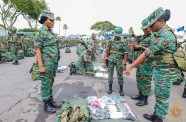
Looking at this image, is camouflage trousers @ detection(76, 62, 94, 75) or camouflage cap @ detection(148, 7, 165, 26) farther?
camouflage trousers @ detection(76, 62, 94, 75)

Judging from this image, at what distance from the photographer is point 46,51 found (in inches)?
167

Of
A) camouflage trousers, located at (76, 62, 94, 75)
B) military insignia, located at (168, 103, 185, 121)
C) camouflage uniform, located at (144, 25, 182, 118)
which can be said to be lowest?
military insignia, located at (168, 103, 185, 121)

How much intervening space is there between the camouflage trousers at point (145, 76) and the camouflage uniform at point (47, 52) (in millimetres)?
2033

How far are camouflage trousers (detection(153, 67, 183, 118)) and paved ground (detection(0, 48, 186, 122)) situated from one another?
2.21 feet

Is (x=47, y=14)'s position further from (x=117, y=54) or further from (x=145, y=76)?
(x=145, y=76)

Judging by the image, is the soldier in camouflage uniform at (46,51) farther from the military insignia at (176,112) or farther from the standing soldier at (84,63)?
the standing soldier at (84,63)

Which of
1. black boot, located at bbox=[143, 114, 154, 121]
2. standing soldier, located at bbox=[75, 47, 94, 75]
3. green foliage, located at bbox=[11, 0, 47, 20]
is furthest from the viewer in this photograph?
green foliage, located at bbox=[11, 0, 47, 20]

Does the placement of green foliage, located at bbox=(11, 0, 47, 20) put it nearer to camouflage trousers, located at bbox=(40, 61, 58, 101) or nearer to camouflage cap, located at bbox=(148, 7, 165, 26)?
camouflage trousers, located at bbox=(40, 61, 58, 101)

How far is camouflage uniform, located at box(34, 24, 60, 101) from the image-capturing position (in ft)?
13.7

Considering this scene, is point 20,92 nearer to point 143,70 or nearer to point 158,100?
point 143,70

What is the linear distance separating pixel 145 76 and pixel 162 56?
4.84 ft

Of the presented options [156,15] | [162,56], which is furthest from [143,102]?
[156,15]

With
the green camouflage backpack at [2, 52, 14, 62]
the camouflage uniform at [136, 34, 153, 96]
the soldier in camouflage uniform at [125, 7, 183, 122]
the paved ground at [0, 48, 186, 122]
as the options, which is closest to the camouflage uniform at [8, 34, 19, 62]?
the green camouflage backpack at [2, 52, 14, 62]

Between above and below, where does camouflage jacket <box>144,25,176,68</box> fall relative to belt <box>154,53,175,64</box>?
above
